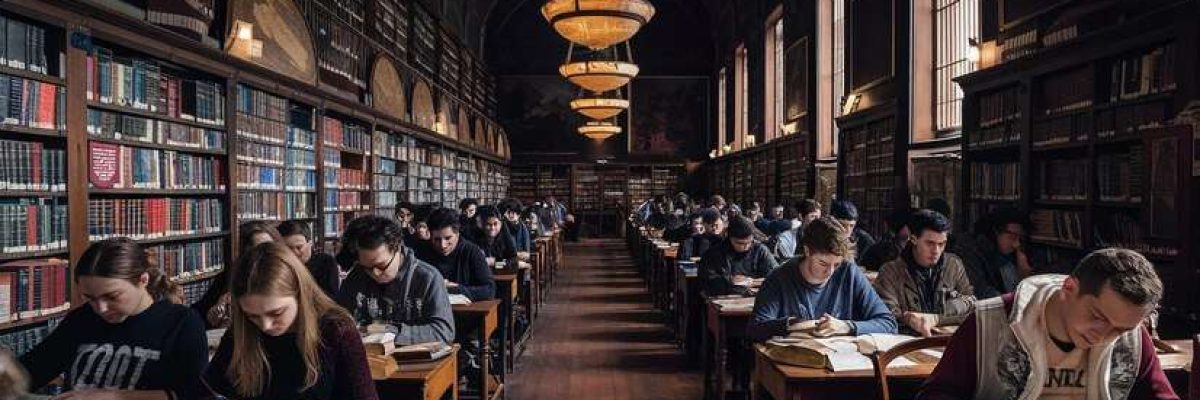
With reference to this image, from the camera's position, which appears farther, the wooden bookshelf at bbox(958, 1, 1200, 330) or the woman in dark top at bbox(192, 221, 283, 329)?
the wooden bookshelf at bbox(958, 1, 1200, 330)

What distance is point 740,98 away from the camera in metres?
20.6

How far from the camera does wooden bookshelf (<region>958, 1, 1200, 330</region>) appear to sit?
4.35 m

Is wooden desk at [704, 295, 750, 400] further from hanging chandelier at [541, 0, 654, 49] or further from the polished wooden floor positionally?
hanging chandelier at [541, 0, 654, 49]

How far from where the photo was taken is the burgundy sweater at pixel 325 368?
2271mm

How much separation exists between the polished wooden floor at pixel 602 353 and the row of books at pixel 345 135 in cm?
280

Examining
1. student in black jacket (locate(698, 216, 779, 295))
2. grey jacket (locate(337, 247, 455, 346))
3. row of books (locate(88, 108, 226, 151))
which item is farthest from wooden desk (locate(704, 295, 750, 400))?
row of books (locate(88, 108, 226, 151))

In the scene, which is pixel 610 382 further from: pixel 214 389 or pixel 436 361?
pixel 214 389

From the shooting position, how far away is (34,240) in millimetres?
4117

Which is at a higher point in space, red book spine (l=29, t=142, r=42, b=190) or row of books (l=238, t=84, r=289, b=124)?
row of books (l=238, t=84, r=289, b=124)

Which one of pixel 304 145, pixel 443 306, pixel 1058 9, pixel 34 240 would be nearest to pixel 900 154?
pixel 1058 9

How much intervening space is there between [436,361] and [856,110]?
8419 millimetres

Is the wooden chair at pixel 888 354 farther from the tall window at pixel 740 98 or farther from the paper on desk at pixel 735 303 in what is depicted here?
the tall window at pixel 740 98

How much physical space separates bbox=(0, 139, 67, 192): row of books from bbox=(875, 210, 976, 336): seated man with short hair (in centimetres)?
403

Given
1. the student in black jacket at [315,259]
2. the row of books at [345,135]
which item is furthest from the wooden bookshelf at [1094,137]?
the row of books at [345,135]
